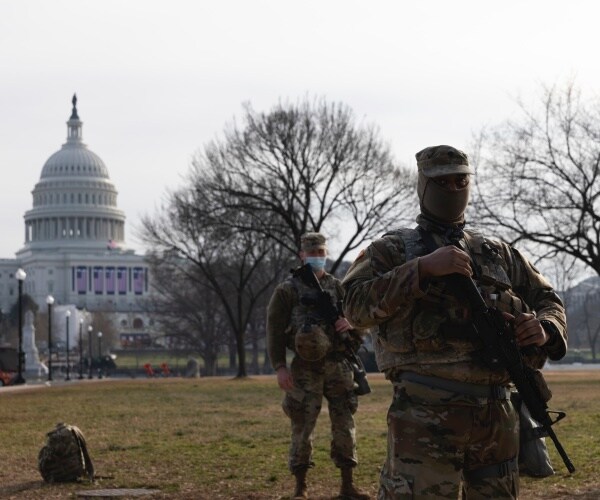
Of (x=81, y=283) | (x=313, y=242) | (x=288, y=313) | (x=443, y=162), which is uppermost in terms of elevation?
(x=81, y=283)

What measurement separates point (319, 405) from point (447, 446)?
4646 millimetres

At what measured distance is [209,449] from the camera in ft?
49.8

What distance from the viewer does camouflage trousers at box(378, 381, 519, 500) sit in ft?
18.6

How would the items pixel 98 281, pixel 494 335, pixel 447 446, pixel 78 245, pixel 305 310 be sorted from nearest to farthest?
pixel 494 335 < pixel 447 446 < pixel 305 310 < pixel 78 245 < pixel 98 281

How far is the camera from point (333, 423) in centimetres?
1029

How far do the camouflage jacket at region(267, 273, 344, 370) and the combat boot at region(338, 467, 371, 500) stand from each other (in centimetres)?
91

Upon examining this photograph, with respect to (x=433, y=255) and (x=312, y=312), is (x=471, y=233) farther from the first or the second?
(x=312, y=312)

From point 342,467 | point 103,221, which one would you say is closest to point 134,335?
point 103,221

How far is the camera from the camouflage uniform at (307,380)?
403 inches

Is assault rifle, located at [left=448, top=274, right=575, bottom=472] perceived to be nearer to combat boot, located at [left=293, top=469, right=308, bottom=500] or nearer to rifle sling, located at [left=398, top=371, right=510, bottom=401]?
rifle sling, located at [left=398, top=371, right=510, bottom=401]

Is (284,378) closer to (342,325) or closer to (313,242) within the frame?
(342,325)

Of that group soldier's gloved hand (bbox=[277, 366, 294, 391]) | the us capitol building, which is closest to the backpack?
soldier's gloved hand (bbox=[277, 366, 294, 391])

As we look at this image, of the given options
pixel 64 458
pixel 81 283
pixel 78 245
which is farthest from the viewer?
pixel 81 283

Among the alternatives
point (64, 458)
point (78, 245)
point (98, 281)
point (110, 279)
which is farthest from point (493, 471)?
point (98, 281)
